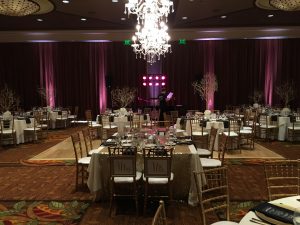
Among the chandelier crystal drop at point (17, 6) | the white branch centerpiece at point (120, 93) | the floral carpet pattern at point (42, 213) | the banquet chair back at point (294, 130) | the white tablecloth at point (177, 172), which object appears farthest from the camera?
the white branch centerpiece at point (120, 93)

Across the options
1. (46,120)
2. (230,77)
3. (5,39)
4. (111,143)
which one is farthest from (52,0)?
(230,77)

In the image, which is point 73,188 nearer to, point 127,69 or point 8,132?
point 8,132

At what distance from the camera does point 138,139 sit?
4824 mm

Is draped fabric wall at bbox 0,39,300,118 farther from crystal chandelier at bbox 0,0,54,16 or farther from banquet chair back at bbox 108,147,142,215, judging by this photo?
banquet chair back at bbox 108,147,142,215

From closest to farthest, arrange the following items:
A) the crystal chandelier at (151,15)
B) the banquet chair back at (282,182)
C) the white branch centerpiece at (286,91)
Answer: the banquet chair back at (282,182) < the crystal chandelier at (151,15) < the white branch centerpiece at (286,91)

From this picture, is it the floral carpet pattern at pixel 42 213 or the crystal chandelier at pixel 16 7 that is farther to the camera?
the crystal chandelier at pixel 16 7

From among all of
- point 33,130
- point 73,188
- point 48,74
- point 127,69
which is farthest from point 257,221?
point 48,74

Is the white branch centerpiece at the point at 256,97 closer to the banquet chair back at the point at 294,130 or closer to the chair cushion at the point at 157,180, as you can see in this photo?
the banquet chair back at the point at 294,130

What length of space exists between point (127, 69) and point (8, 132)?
7.29m

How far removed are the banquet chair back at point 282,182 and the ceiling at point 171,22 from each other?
19.5ft

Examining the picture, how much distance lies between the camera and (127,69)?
14.6 meters

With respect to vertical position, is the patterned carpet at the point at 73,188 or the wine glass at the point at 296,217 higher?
the wine glass at the point at 296,217

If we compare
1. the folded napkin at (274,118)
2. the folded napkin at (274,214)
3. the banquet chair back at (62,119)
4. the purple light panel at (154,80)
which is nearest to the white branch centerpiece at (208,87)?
the purple light panel at (154,80)

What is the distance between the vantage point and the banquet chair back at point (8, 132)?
27.6ft
